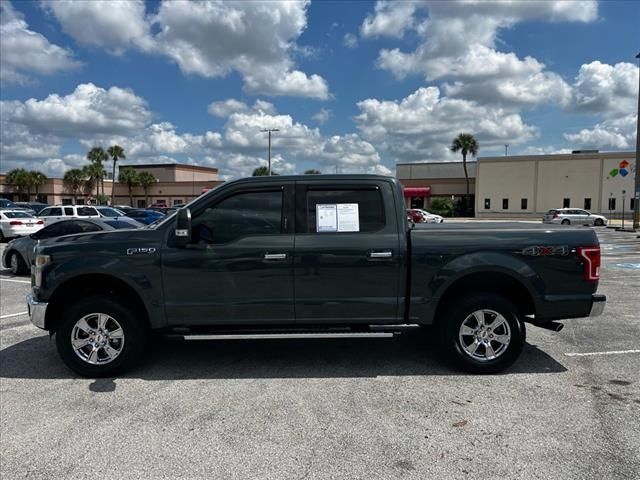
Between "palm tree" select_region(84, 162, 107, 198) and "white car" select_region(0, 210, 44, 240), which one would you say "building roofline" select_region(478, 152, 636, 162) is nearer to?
"white car" select_region(0, 210, 44, 240)

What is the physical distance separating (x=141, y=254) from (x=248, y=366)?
160cm

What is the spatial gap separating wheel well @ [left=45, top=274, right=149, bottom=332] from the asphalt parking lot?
1.98 feet

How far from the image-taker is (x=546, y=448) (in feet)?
11.0

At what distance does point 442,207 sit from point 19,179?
62.9 m

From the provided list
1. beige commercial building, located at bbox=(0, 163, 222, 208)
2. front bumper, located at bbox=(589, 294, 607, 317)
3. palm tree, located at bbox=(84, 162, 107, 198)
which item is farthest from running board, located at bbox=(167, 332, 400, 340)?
palm tree, located at bbox=(84, 162, 107, 198)

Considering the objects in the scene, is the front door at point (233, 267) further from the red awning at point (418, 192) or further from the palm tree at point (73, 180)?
the palm tree at point (73, 180)

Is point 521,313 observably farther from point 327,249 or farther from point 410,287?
point 327,249

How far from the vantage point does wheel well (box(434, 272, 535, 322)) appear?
4.77 metres

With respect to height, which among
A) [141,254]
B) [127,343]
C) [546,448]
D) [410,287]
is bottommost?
[546,448]

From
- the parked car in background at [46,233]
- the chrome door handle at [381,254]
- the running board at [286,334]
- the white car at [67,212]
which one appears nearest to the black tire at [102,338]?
the running board at [286,334]

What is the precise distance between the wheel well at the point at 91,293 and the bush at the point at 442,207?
55.1 m

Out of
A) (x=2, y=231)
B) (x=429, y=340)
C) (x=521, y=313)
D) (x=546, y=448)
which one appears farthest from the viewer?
(x=2, y=231)

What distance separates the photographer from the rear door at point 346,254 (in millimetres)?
4578

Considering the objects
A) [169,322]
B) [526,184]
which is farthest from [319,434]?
[526,184]
